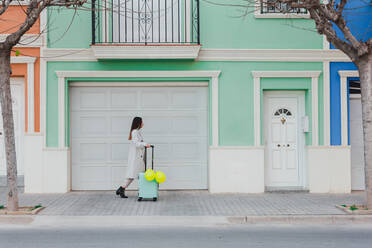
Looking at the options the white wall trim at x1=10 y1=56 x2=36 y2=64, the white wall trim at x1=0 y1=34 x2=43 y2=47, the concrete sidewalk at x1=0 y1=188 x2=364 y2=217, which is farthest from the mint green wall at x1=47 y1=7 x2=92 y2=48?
the concrete sidewalk at x1=0 y1=188 x2=364 y2=217

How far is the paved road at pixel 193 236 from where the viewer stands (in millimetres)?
7039

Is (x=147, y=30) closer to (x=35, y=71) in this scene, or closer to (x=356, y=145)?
(x=35, y=71)

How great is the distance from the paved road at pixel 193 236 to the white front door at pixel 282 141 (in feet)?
11.4

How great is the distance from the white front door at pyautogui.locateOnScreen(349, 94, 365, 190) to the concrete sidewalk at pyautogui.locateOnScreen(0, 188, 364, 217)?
498 mm

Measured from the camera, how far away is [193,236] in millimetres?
→ 7594

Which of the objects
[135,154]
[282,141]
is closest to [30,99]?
[135,154]

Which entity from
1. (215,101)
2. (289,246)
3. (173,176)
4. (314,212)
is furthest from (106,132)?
(289,246)

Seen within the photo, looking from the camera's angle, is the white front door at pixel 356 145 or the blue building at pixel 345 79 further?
the white front door at pixel 356 145

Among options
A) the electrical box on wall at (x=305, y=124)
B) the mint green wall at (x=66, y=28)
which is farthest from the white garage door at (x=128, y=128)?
the electrical box on wall at (x=305, y=124)

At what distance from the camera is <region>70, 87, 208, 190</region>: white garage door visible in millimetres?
11750

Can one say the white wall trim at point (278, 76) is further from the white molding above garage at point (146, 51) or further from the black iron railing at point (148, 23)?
the black iron railing at point (148, 23)

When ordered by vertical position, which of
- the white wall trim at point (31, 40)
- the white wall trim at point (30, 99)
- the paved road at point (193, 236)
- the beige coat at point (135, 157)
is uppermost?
the white wall trim at point (31, 40)

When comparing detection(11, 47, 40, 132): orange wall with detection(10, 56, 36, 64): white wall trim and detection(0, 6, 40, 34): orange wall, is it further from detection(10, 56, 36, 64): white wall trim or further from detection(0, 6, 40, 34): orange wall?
detection(0, 6, 40, 34): orange wall

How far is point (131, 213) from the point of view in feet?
29.7
